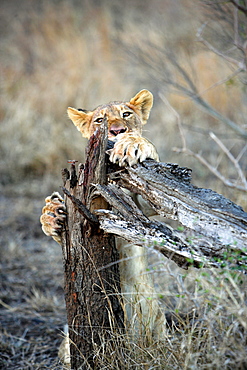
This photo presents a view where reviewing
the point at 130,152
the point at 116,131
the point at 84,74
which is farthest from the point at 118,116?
the point at 84,74

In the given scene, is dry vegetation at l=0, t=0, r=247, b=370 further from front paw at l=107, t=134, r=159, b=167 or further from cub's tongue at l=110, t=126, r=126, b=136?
cub's tongue at l=110, t=126, r=126, b=136

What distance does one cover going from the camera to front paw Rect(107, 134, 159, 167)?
2594 mm

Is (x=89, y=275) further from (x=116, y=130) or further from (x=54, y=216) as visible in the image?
(x=116, y=130)

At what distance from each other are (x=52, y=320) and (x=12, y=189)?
4.23 meters

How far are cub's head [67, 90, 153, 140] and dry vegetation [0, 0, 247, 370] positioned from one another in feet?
1.13

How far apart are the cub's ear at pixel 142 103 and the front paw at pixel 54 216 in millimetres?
1034

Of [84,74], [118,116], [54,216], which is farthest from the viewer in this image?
[84,74]

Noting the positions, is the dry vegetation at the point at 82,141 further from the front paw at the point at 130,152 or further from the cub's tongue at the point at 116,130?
the cub's tongue at the point at 116,130

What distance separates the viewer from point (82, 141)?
855 centimetres

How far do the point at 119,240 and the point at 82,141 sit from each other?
551cm

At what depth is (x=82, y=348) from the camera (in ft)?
8.97

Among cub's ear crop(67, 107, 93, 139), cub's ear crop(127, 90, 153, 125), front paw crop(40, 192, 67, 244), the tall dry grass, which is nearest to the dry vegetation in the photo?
the tall dry grass

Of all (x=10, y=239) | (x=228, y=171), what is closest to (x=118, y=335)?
(x=10, y=239)

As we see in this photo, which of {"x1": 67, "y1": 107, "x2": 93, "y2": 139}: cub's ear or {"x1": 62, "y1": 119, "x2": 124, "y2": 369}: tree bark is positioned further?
{"x1": 67, "y1": 107, "x2": 93, "y2": 139}: cub's ear
